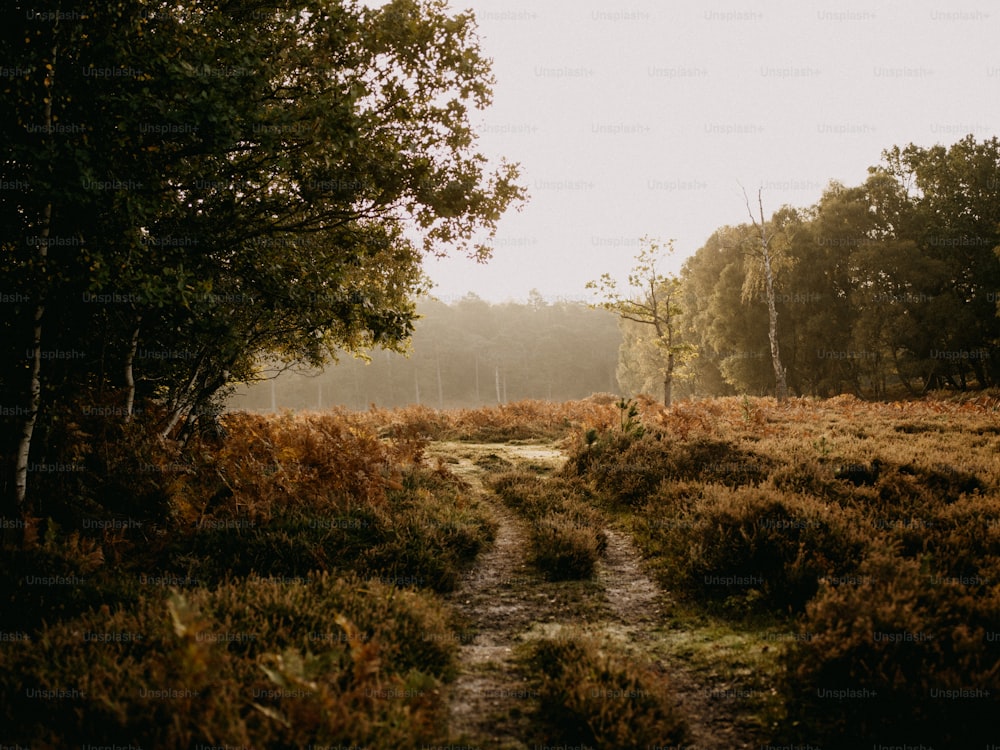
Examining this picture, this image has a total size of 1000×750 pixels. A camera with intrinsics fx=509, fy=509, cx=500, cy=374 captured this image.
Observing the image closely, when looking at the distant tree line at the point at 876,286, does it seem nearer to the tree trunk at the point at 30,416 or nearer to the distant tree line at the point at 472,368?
the tree trunk at the point at 30,416

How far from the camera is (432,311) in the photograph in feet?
309

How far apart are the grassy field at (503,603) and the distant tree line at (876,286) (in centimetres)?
1839

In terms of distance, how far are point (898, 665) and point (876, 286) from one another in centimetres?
3379

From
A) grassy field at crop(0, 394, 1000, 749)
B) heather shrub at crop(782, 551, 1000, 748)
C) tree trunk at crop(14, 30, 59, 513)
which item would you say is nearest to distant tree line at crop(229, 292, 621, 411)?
grassy field at crop(0, 394, 1000, 749)

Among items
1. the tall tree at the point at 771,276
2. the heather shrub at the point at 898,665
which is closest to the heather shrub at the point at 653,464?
the heather shrub at the point at 898,665

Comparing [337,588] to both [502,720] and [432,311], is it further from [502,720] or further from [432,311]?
[432,311]

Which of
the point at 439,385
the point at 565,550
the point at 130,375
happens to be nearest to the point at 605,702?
the point at 565,550

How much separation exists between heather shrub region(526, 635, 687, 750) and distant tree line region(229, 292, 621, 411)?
59472 mm

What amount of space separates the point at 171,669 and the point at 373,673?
1369 millimetres

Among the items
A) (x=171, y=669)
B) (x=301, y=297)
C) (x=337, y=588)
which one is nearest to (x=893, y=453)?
(x=337, y=588)

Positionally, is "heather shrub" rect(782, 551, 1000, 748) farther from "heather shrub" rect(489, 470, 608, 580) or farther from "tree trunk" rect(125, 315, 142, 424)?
"tree trunk" rect(125, 315, 142, 424)

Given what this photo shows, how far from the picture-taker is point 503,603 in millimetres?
5977

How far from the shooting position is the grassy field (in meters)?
3.40

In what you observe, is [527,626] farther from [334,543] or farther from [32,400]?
[32,400]
